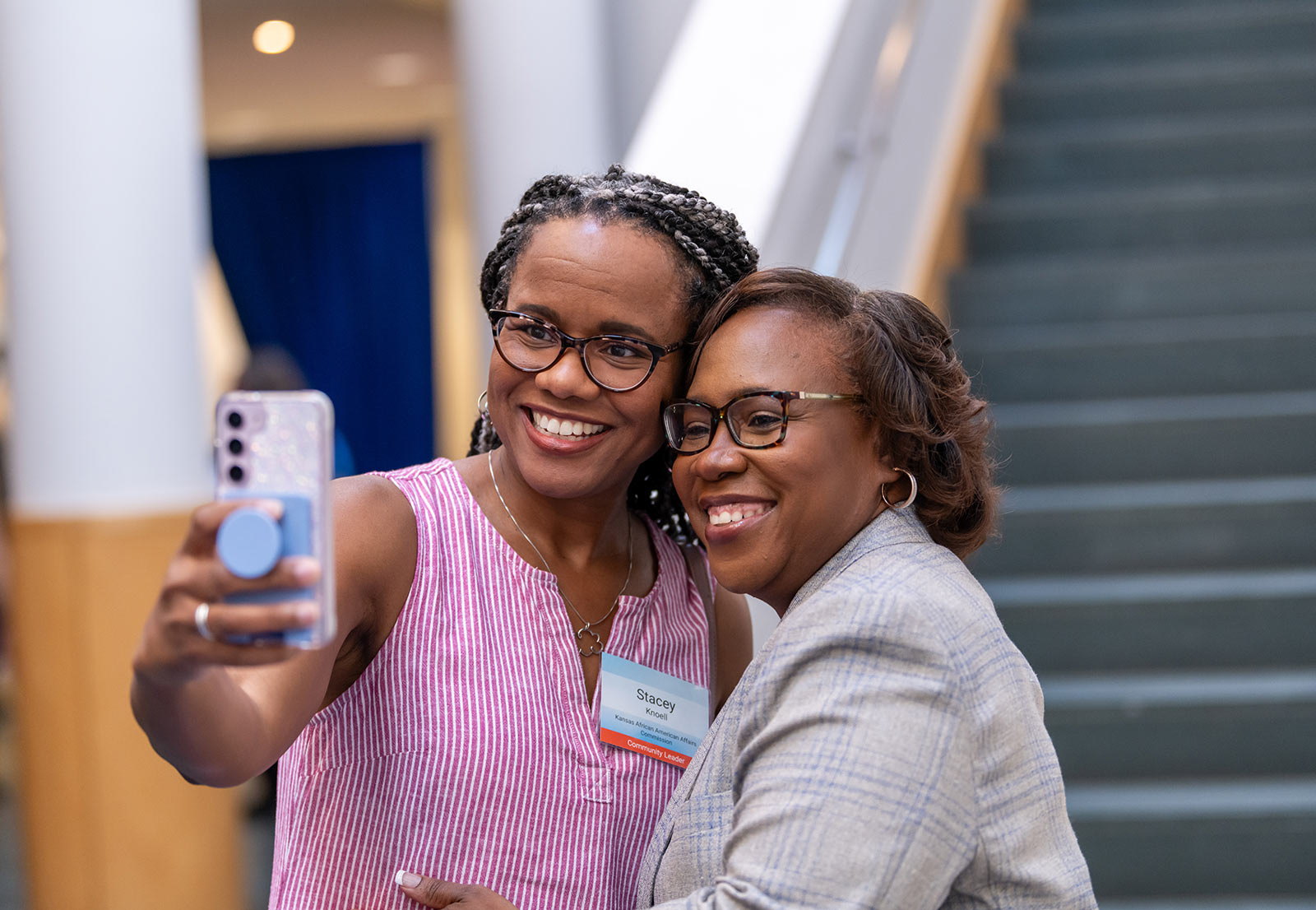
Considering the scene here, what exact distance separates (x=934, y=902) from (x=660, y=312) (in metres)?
0.75

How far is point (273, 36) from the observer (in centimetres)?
775

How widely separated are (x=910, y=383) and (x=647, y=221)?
0.38 metres

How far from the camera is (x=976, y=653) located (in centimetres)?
138

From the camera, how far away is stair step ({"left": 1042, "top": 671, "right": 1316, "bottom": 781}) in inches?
126

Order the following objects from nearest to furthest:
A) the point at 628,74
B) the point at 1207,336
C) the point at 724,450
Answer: the point at 724,450, the point at 1207,336, the point at 628,74

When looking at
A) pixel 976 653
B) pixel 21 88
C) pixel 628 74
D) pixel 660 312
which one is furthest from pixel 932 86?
pixel 976 653

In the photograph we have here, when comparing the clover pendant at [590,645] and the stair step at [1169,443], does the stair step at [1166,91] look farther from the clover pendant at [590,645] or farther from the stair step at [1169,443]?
the clover pendant at [590,645]

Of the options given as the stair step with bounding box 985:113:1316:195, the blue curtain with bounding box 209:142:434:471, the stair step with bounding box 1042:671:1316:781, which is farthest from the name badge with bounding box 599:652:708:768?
the blue curtain with bounding box 209:142:434:471

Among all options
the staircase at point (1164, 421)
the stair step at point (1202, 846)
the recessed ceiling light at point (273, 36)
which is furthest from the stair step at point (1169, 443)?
the recessed ceiling light at point (273, 36)

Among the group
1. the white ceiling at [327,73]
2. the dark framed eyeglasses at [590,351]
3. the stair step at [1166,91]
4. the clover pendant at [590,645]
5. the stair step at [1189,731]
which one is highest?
the white ceiling at [327,73]

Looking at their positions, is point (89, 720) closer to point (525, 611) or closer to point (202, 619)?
point (525, 611)

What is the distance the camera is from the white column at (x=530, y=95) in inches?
191

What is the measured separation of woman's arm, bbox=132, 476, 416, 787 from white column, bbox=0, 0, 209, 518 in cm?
258

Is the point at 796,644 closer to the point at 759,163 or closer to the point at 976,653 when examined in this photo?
the point at 976,653
